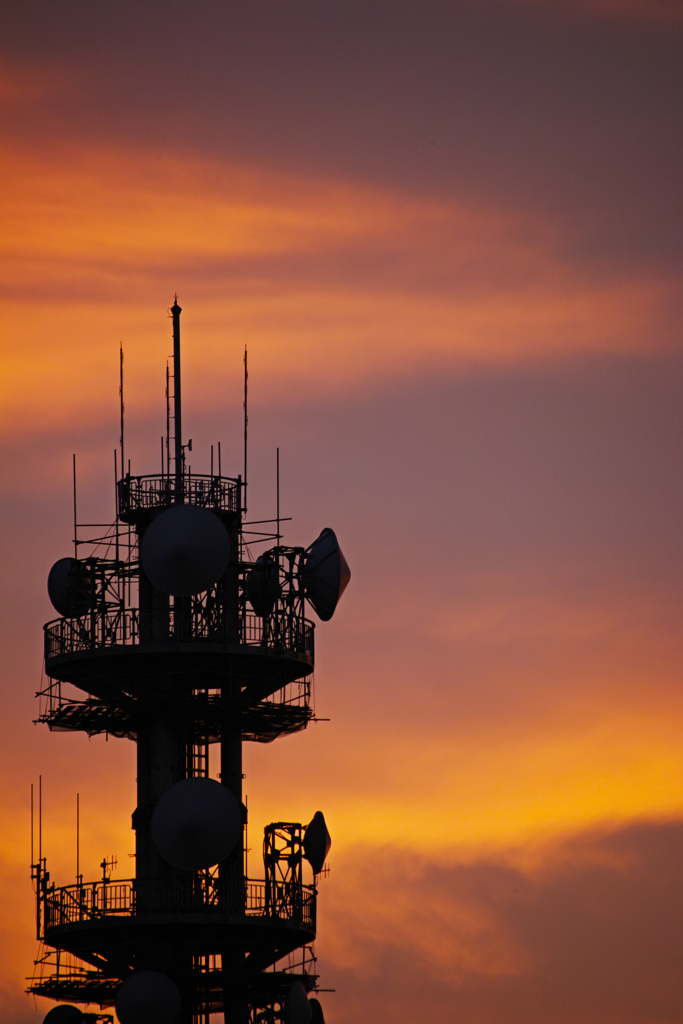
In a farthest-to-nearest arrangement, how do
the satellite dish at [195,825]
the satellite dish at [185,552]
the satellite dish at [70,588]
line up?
the satellite dish at [70,588]
the satellite dish at [185,552]
the satellite dish at [195,825]

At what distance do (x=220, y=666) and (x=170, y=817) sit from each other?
6322 mm

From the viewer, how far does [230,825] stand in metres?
77.2

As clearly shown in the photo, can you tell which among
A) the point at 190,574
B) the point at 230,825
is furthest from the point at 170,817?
the point at 190,574

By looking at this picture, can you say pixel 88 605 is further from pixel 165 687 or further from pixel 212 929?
pixel 212 929

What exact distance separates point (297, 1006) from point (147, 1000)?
624 cm

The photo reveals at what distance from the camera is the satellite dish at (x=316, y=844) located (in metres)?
83.0

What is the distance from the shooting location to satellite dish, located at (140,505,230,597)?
78.2m

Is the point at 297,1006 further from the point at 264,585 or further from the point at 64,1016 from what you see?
the point at 264,585

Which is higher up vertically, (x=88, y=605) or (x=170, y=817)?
(x=88, y=605)

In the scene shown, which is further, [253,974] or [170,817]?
[253,974]

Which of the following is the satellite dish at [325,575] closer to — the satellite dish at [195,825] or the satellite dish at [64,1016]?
the satellite dish at [195,825]

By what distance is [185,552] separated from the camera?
7812cm

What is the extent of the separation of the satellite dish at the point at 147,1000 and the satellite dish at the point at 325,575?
46.0 feet

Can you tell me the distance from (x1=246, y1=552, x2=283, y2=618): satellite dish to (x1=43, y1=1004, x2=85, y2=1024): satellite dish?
15020 mm
